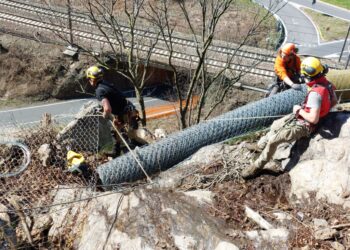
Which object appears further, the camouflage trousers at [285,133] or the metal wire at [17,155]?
the metal wire at [17,155]

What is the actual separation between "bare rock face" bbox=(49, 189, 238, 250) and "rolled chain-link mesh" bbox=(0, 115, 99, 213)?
0.63 m

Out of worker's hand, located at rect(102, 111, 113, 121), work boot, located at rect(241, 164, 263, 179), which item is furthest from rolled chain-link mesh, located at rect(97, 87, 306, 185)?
work boot, located at rect(241, 164, 263, 179)

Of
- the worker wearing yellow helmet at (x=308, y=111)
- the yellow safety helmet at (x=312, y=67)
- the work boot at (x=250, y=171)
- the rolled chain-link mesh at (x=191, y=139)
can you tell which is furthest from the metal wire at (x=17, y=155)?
the yellow safety helmet at (x=312, y=67)

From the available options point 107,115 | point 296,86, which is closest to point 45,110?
point 107,115

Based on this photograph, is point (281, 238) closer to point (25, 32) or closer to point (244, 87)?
point (244, 87)

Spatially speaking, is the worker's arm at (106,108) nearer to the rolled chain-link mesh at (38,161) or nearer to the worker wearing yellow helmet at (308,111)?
the rolled chain-link mesh at (38,161)

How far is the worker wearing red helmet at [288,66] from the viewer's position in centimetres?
Result: 898

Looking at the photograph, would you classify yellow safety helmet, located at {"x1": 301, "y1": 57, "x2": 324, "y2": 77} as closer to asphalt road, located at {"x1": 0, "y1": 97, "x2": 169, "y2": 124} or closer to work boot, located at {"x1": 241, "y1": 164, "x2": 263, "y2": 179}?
work boot, located at {"x1": 241, "y1": 164, "x2": 263, "y2": 179}

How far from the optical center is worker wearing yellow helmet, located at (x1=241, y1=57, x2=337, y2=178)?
6.35 m

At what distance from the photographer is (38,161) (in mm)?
7895

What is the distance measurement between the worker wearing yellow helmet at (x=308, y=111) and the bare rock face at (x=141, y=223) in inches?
61.4

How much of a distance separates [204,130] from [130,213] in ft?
9.69

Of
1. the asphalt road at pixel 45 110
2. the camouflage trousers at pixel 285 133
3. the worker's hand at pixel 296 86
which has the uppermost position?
the worker's hand at pixel 296 86

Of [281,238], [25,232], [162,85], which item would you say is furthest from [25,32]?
[281,238]
